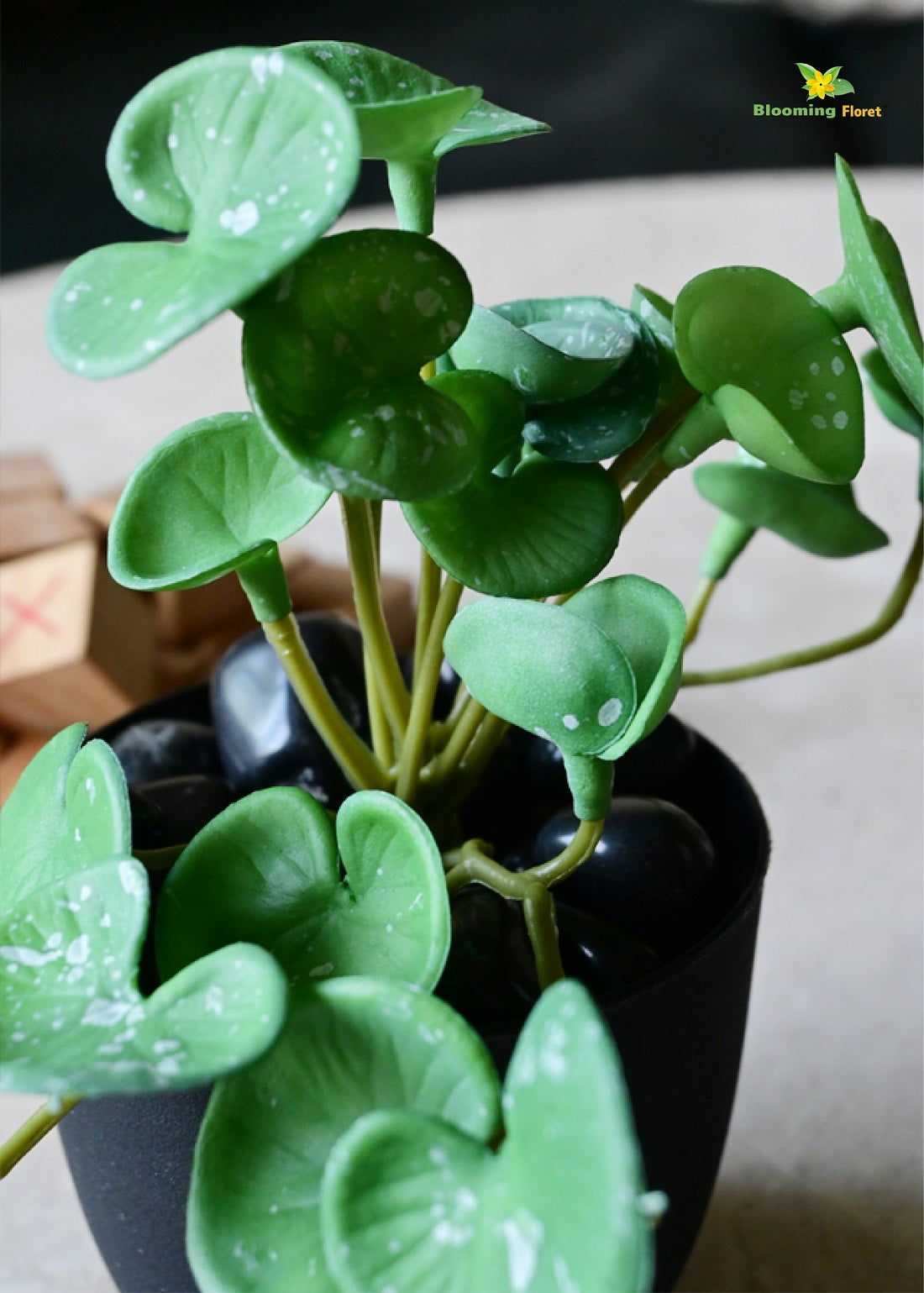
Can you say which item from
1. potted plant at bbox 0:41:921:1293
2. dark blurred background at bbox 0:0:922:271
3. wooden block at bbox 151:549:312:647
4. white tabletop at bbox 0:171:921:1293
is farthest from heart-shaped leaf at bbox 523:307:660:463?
dark blurred background at bbox 0:0:922:271

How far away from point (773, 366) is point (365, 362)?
3.1 inches

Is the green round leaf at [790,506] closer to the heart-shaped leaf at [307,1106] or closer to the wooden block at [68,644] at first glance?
the heart-shaped leaf at [307,1106]

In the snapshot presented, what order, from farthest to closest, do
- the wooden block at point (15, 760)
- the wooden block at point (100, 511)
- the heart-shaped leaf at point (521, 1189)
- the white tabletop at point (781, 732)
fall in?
the wooden block at point (100, 511) → the wooden block at point (15, 760) → the white tabletop at point (781, 732) → the heart-shaped leaf at point (521, 1189)

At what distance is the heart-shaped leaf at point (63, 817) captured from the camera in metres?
0.22

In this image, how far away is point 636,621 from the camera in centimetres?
24

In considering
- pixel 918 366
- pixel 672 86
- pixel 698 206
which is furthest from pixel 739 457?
pixel 672 86

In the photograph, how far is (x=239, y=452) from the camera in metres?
0.26

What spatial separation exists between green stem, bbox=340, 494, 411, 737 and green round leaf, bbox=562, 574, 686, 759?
0.04m

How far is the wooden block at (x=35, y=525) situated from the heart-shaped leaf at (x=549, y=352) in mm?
403

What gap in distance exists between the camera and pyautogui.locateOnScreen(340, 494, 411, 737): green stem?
0.83 feet

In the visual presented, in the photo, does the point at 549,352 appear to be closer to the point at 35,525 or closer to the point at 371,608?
the point at 371,608

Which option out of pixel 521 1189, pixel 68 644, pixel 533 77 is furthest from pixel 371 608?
pixel 533 77

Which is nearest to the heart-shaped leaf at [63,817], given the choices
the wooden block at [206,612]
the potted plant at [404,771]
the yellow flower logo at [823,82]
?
the potted plant at [404,771]

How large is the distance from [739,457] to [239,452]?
0.15 meters
